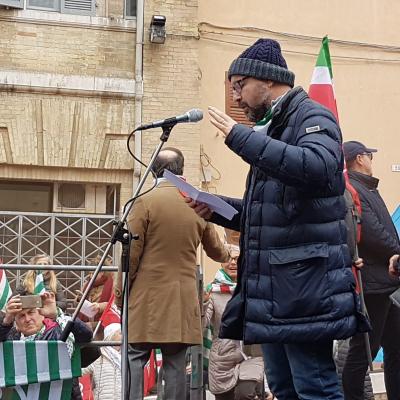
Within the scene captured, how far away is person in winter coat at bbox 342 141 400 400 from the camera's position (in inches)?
199

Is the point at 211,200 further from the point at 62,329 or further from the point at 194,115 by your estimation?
the point at 62,329

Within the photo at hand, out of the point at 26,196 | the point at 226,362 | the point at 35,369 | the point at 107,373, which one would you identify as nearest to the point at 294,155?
the point at 35,369

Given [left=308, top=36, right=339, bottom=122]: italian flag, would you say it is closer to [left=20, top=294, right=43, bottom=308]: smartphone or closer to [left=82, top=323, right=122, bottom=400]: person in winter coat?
[left=82, top=323, right=122, bottom=400]: person in winter coat

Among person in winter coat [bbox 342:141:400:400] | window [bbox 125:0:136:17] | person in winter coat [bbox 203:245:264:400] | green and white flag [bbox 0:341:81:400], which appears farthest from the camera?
window [bbox 125:0:136:17]

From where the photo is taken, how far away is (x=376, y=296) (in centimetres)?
519

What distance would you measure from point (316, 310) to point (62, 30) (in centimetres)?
833

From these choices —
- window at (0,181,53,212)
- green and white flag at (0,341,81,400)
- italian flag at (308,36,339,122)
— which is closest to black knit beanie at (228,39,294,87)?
green and white flag at (0,341,81,400)

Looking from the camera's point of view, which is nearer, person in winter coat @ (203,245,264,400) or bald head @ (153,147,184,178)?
bald head @ (153,147,184,178)

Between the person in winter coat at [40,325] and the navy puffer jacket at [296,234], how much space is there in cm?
149

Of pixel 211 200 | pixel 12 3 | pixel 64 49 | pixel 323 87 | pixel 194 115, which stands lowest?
pixel 211 200

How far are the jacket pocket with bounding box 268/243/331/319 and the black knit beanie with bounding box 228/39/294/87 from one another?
78 cm

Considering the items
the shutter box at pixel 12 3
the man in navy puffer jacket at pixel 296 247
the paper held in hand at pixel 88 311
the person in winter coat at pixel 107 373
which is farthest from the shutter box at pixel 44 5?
the man in navy puffer jacket at pixel 296 247

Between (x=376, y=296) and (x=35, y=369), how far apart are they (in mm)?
2243

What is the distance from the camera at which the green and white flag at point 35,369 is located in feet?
14.3
